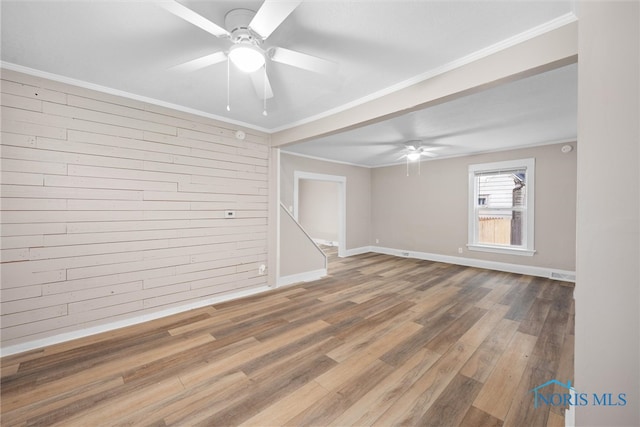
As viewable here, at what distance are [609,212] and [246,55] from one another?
210cm

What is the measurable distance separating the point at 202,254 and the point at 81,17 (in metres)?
2.45

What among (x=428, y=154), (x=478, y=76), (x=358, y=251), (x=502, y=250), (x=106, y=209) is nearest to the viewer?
(x=478, y=76)

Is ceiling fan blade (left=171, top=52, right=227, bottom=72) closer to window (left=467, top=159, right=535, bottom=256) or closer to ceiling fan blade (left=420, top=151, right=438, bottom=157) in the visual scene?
ceiling fan blade (left=420, top=151, right=438, bottom=157)

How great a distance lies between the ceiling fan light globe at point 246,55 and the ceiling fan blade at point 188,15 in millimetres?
95

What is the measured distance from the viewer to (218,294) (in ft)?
11.1

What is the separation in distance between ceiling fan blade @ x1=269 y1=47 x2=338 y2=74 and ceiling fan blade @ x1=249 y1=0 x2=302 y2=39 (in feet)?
0.53

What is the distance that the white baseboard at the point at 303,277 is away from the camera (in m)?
4.12

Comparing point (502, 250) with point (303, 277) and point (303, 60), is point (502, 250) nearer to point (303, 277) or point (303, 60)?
point (303, 277)

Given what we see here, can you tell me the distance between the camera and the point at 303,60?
1.66 metres

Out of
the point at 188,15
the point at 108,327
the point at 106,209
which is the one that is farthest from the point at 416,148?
the point at 108,327

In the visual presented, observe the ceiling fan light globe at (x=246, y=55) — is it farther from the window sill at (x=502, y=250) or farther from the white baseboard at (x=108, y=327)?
the window sill at (x=502, y=250)

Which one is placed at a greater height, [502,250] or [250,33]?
[250,33]

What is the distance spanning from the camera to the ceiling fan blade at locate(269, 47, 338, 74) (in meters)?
1.62

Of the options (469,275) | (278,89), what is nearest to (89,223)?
(278,89)
